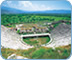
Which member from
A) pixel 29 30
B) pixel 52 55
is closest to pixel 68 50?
pixel 52 55

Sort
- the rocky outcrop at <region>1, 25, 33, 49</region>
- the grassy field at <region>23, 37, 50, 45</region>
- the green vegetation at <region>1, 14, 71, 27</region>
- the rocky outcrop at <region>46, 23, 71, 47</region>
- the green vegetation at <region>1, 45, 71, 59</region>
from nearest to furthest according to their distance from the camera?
the green vegetation at <region>1, 45, 71, 59</region>, the rocky outcrop at <region>1, 25, 33, 49</region>, the rocky outcrop at <region>46, 23, 71, 47</region>, the grassy field at <region>23, 37, 50, 45</region>, the green vegetation at <region>1, 14, 71, 27</region>

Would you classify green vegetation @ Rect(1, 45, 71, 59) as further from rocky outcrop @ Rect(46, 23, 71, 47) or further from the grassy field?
the grassy field

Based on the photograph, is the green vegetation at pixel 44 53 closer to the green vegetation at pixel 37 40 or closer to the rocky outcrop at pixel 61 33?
the rocky outcrop at pixel 61 33

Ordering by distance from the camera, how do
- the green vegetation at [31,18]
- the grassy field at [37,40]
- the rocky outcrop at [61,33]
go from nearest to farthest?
the rocky outcrop at [61,33]
the grassy field at [37,40]
the green vegetation at [31,18]

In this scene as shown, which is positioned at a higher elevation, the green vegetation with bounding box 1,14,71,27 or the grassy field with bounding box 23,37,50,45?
the grassy field with bounding box 23,37,50,45

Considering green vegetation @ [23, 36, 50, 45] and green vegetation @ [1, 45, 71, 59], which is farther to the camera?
green vegetation @ [23, 36, 50, 45]

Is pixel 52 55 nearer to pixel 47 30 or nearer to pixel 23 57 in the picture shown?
pixel 23 57

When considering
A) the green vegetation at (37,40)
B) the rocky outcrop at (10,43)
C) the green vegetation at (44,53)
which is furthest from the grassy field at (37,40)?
the green vegetation at (44,53)

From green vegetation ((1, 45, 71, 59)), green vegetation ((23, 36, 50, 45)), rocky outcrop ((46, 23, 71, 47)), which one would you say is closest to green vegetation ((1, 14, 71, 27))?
rocky outcrop ((46, 23, 71, 47))

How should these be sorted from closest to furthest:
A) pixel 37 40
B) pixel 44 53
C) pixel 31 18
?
pixel 44 53 < pixel 37 40 < pixel 31 18

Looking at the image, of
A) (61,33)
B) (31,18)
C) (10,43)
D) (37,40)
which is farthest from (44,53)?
(31,18)

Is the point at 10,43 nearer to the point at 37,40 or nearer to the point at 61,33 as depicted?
the point at 37,40
